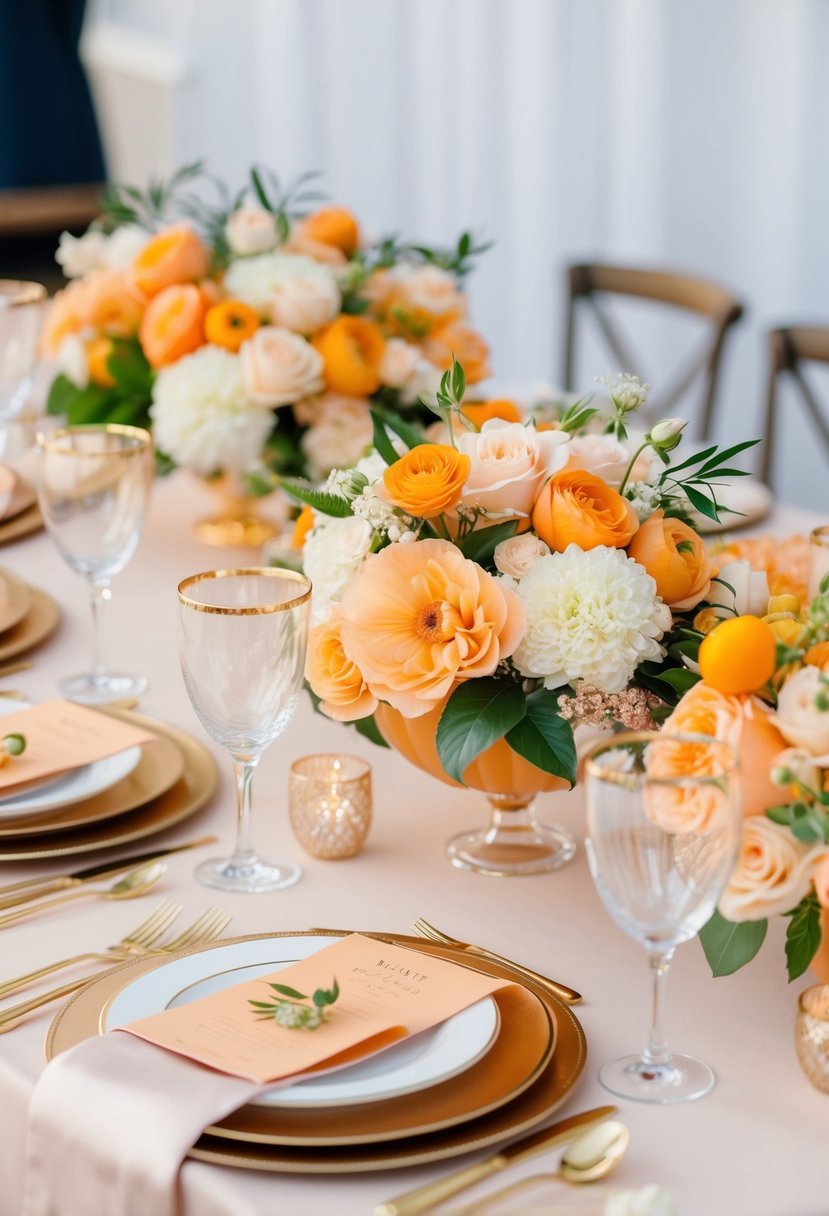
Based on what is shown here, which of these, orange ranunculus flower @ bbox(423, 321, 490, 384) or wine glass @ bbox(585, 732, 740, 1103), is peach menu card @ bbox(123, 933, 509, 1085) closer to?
wine glass @ bbox(585, 732, 740, 1103)

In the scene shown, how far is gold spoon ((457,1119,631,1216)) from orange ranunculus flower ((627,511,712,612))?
0.37 meters

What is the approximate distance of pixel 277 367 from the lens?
170cm

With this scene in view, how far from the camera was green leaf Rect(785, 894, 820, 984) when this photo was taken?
2.86ft

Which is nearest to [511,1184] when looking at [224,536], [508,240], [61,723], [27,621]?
[61,723]

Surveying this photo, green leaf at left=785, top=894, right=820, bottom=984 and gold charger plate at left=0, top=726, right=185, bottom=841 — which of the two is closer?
green leaf at left=785, top=894, right=820, bottom=984

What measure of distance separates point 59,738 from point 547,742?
43cm

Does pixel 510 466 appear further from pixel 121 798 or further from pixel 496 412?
pixel 496 412

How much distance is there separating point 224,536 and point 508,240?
2568mm

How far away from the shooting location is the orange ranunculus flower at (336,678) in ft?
3.49

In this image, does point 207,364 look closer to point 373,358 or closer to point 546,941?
point 373,358

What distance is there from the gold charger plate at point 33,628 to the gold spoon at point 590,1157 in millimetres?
863

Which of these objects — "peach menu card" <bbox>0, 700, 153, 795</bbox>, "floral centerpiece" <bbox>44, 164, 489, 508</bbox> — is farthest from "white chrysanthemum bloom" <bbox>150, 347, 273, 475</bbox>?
"peach menu card" <bbox>0, 700, 153, 795</bbox>

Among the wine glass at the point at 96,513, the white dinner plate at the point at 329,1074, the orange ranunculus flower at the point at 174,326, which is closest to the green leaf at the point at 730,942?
the white dinner plate at the point at 329,1074

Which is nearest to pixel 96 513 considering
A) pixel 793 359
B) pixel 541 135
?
pixel 793 359
